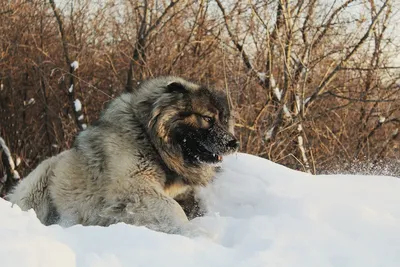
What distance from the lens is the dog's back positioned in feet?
13.1

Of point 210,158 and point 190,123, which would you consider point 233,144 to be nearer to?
point 210,158

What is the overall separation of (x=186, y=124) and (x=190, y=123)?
0.03 meters

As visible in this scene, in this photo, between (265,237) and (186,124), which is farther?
(186,124)

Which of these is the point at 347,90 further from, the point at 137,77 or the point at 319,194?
the point at 319,194

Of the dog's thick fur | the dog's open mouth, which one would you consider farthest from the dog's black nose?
the dog's open mouth

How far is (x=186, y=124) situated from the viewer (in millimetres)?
3998

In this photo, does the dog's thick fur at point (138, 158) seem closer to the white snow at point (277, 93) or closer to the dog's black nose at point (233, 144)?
the dog's black nose at point (233, 144)

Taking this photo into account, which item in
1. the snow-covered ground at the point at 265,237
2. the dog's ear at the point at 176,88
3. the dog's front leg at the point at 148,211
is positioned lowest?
the dog's front leg at the point at 148,211

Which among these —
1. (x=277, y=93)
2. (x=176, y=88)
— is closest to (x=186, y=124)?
(x=176, y=88)

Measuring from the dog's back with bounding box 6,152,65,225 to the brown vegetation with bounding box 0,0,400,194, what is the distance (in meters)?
2.66

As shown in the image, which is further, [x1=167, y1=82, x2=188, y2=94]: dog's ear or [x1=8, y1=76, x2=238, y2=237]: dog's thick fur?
[x1=167, y1=82, x2=188, y2=94]: dog's ear

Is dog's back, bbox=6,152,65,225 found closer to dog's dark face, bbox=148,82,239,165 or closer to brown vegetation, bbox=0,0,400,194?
dog's dark face, bbox=148,82,239,165

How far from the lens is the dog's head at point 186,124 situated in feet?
13.0

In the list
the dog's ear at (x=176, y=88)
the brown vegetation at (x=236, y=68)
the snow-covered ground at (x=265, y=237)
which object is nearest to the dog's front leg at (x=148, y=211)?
the snow-covered ground at (x=265, y=237)
